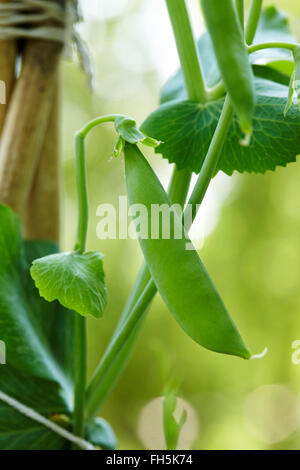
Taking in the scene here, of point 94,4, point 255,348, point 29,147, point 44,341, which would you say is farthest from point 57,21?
point 255,348

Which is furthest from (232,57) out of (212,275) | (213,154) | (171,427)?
(212,275)

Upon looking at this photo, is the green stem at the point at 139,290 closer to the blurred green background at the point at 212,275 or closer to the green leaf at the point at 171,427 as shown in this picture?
the green leaf at the point at 171,427

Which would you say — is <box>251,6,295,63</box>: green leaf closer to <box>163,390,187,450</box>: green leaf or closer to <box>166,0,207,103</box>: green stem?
<box>166,0,207,103</box>: green stem

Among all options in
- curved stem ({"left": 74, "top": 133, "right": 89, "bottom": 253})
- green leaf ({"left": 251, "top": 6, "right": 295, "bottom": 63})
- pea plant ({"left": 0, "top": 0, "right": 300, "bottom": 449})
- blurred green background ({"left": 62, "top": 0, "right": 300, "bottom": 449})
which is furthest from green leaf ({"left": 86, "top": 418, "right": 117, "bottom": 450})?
blurred green background ({"left": 62, "top": 0, "right": 300, "bottom": 449})

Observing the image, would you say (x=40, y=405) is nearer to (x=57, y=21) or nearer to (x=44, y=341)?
(x=44, y=341)

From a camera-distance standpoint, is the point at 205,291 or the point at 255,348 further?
the point at 255,348

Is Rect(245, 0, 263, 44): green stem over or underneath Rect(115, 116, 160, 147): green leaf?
over

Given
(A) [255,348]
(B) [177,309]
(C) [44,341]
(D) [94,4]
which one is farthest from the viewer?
(A) [255,348]

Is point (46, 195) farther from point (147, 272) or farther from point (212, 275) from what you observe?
point (212, 275)
